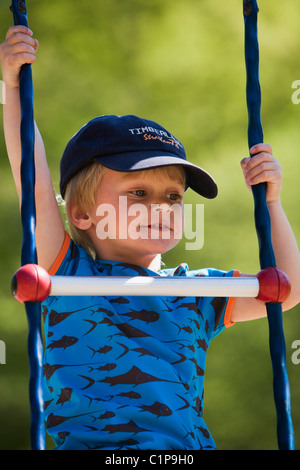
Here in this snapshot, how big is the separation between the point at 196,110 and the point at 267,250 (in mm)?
772

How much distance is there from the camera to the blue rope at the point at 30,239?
31.7 inches

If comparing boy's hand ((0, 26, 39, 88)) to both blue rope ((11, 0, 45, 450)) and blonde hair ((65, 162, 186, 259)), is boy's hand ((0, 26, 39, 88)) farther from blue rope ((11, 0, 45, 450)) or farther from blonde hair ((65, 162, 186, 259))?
blonde hair ((65, 162, 186, 259))

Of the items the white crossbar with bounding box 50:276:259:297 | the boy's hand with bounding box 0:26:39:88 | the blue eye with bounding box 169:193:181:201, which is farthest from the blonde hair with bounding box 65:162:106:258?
the white crossbar with bounding box 50:276:259:297

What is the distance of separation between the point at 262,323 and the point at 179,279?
32.4 inches

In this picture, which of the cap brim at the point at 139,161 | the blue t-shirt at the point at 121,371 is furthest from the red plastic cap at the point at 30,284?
the cap brim at the point at 139,161

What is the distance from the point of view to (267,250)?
96 centimetres

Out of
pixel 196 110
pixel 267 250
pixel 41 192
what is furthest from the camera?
pixel 196 110

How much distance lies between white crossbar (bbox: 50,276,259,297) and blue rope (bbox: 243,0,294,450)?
5 cm

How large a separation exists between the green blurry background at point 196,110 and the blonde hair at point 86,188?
0.40 m

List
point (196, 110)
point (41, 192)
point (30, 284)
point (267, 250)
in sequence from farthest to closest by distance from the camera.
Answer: point (196, 110)
point (41, 192)
point (267, 250)
point (30, 284)

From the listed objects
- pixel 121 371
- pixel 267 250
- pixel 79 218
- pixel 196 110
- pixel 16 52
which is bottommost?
pixel 121 371

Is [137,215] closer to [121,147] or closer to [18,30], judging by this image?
[121,147]

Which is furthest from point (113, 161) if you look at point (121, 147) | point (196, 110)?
point (196, 110)
